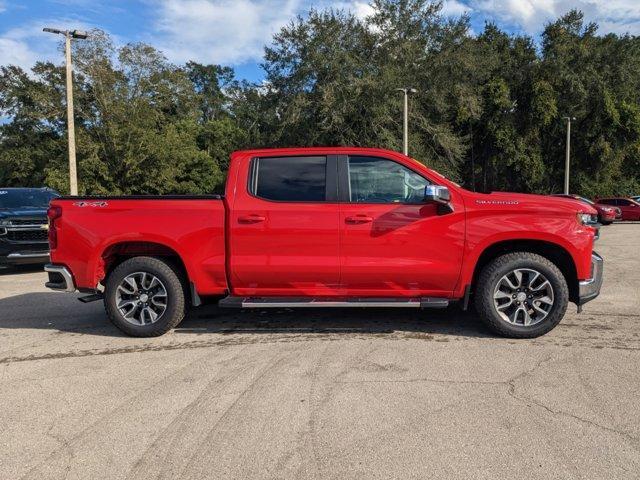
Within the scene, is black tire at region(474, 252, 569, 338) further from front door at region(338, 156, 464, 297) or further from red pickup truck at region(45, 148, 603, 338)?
front door at region(338, 156, 464, 297)

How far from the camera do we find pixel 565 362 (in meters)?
4.78

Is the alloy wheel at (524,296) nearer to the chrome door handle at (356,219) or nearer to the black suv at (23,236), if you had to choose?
the chrome door handle at (356,219)

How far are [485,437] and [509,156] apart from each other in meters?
38.8

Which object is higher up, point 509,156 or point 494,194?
point 509,156

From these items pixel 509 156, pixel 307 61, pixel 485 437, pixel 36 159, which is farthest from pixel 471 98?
pixel 485 437

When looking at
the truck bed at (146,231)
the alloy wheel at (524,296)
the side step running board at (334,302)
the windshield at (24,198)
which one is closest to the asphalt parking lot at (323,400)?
the alloy wheel at (524,296)

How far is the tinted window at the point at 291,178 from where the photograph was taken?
5.60 m

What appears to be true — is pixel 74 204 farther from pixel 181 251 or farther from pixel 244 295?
pixel 244 295

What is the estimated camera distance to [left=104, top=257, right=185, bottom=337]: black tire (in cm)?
568

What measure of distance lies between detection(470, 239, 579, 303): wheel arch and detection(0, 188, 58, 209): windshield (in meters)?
9.93

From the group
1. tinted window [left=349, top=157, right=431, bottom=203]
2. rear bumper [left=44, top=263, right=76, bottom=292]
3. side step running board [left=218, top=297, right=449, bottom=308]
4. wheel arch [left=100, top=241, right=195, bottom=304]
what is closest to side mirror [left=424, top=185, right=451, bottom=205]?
tinted window [left=349, top=157, right=431, bottom=203]

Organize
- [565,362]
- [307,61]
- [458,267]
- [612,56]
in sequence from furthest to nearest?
[612,56], [307,61], [458,267], [565,362]

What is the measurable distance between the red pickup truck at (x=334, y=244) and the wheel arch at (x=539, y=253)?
0.01 meters

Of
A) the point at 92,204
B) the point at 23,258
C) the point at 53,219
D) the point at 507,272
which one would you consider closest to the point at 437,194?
the point at 507,272
